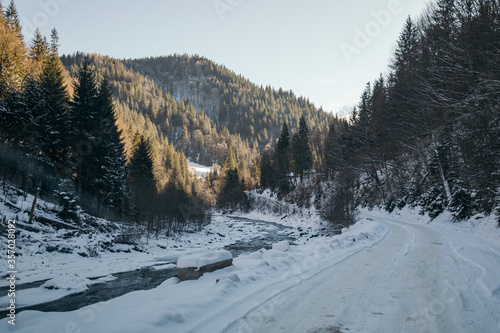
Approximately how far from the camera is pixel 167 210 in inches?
1011

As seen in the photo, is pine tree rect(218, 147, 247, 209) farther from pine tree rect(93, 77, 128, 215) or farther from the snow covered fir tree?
pine tree rect(93, 77, 128, 215)

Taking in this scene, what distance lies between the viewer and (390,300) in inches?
177

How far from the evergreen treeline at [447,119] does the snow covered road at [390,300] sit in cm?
443

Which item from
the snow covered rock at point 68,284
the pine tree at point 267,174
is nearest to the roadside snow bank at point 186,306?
the snow covered rock at point 68,284

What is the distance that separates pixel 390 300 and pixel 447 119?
1229cm

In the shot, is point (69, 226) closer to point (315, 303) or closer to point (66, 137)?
point (66, 137)

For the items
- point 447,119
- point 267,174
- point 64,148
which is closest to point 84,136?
point 64,148

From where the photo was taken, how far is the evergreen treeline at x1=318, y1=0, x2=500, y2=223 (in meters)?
8.24

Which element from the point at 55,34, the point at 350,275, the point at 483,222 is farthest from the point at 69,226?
the point at 55,34

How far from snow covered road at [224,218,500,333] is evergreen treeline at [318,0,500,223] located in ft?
14.5

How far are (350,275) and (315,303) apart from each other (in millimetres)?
2221

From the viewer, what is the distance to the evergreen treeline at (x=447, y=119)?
27.0 ft

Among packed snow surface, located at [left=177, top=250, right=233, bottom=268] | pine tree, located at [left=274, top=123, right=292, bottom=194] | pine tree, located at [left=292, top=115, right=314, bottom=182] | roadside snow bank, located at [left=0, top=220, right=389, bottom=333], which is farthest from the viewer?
pine tree, located at [left=274, top=123, right=292, bottom=194]

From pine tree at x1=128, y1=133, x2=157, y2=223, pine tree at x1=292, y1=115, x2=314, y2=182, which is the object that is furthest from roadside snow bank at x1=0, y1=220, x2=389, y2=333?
pine tree at x1=292, y1=115, x2=314, y2=182
